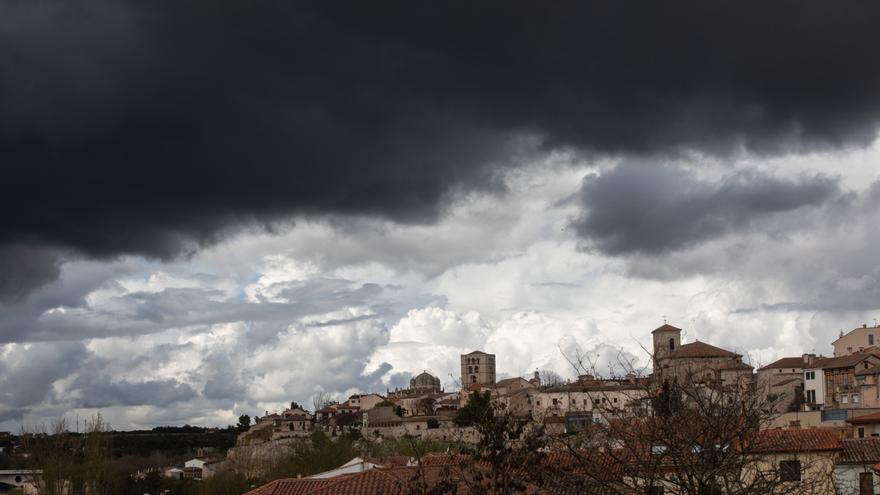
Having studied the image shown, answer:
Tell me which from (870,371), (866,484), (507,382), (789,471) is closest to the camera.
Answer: (789,471)

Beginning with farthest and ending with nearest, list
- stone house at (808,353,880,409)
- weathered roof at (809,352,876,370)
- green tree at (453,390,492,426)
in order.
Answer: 1. weathered roof at (809,352,876,370)
2. stone house at (808,353,880,409)
3. green tree at (453,390,492,426)

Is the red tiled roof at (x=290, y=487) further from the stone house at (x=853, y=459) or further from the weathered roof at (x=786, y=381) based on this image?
the weathered roof at (x=786, y=381)

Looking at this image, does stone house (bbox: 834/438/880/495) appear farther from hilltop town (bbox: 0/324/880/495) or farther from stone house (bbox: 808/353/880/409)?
stone house (bbox: 808/353/880/409)

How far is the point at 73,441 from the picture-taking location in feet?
261

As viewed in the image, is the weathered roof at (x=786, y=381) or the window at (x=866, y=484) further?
the weathered roof at (x=786, y=381)

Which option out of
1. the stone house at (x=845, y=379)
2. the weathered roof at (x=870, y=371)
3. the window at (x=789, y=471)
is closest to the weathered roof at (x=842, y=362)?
the stone house at (x=845, y=379)

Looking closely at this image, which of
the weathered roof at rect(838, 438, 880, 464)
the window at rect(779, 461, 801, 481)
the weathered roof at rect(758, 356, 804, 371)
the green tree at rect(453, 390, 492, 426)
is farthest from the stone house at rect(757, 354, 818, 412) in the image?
the window at rect(779, 461, 801, 481)

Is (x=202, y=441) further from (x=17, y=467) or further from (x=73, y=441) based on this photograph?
(x=73, y=441)

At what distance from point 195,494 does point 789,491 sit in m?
65.3

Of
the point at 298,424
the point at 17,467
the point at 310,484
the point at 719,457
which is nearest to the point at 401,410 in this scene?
the point at 298,424

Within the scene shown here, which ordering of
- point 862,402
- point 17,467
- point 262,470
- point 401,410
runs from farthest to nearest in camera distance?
point 401,410 → point 17,467 → point 862,402 → point 262,470

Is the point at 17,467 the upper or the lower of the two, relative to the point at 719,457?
lower

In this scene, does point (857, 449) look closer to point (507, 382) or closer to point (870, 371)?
point (870, 371)

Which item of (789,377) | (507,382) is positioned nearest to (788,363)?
(789,377)
